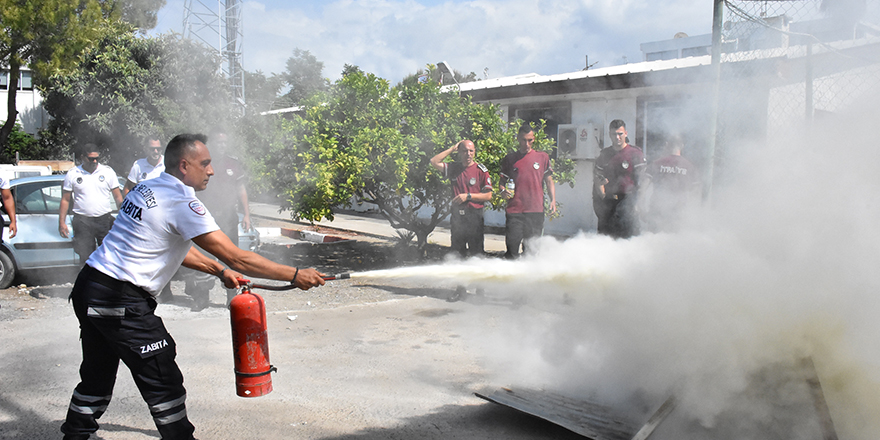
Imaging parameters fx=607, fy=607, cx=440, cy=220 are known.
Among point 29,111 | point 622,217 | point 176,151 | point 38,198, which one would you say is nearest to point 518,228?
point 622,217

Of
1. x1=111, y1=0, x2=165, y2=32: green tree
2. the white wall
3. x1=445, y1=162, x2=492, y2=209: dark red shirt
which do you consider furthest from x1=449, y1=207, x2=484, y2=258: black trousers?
the white wall

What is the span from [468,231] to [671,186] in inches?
90.7

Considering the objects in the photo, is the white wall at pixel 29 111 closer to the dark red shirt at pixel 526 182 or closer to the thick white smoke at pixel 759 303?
the dark red shirt at pixel 526 182

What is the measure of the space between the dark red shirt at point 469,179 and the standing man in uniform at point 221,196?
2.41 metres

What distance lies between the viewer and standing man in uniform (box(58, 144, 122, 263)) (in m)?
6.68

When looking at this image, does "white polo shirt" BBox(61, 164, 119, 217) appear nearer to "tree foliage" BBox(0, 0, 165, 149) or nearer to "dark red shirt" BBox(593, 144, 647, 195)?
"dark red shirt" BBox(593, 144, 647, 195)

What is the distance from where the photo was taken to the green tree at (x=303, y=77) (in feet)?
28.2

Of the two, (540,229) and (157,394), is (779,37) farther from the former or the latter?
(157,394)

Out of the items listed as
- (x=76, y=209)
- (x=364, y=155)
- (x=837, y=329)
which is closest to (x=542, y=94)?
(x=364, y=155)

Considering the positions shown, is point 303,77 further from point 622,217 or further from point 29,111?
point 622,217

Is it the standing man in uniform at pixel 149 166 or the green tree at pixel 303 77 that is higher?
the green tree at pixel 303 77

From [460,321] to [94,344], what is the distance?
3.59 m

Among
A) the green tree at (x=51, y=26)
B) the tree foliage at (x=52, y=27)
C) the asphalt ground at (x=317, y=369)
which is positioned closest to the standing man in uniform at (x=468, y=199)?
the asphalt ground at (x=317, y=369)

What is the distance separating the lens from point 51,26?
13578 millimetres
